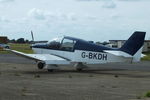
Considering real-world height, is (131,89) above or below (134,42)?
below

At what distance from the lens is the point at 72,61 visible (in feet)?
79.5

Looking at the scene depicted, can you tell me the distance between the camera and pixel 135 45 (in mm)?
23281

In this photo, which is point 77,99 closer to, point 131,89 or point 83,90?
point 83,90

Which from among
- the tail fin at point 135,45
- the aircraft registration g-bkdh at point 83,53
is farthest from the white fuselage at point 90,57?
the tail fin at point 135,45

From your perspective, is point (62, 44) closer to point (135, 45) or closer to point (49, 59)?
point (49, 59)

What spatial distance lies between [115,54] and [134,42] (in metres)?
1.33

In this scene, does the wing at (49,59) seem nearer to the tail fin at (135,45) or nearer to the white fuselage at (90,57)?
the white fuselage at (90,57)

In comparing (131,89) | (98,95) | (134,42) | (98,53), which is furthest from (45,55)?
(98,95)

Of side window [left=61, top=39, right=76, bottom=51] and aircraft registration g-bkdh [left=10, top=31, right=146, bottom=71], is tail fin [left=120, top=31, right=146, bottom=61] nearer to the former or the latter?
aircraft registration g-bkdh [left=10, top=31, right=146, bottom=71]

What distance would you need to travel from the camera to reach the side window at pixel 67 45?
24.4 metres

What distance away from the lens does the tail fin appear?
23.1m

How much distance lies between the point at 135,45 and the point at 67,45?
411 cm

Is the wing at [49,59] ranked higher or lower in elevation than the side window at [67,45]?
lower

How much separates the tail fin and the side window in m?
3.08
